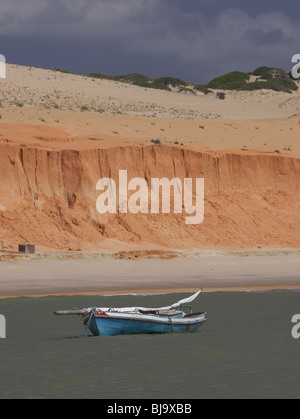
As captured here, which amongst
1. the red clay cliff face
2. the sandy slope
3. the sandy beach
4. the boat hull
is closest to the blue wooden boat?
the boat hull

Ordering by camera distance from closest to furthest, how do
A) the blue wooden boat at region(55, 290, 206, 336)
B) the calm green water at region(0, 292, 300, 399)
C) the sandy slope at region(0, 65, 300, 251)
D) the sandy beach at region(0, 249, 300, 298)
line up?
the calm green water at region(0, 292, 300, 399), the blue wooden boat at region(55, 290, 206, 336), the sandy beach at region(0, 249, 300, 298), the sandy slope at region(0, 65, 300, 251)

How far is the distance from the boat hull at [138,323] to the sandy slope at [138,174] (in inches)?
694

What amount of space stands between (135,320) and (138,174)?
96.1ft

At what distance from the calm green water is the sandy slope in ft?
48.4

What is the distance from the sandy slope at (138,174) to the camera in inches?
1986

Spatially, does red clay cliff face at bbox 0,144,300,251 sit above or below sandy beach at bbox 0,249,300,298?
above

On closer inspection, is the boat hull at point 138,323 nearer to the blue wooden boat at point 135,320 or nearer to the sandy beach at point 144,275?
the blue wooden boat at point 135,320

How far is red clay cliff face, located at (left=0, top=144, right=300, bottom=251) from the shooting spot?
49531 millimetres

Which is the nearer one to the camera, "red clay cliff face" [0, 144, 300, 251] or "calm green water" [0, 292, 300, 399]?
"calm green water" [0, 292, 300, 399]

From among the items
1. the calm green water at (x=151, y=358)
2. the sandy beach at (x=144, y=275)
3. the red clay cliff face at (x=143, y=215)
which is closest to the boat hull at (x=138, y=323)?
the calm green water at (x=151, y=358)

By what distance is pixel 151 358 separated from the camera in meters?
25.8

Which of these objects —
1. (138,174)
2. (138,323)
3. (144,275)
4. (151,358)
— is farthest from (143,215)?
(151,358)

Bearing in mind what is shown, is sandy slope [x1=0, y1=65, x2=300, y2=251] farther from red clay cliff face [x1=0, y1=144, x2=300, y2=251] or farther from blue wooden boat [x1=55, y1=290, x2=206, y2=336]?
blue wooden boat [x1=55, y1=290, x2=206, y2=336]
